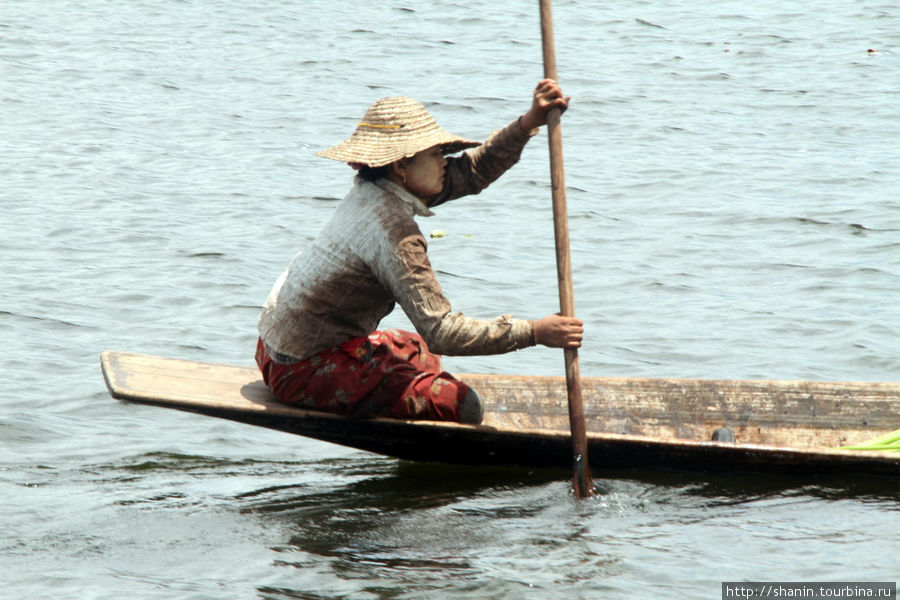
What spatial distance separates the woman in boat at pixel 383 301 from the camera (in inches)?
171

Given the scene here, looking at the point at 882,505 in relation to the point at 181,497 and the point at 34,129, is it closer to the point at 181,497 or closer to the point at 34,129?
the point at 181,497

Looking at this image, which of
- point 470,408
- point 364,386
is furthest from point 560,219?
point 364,386

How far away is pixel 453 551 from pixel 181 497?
123cm

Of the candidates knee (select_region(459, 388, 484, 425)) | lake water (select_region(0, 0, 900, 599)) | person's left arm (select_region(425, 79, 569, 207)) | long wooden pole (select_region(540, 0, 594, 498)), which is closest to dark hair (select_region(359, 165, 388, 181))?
person's left arm (select_region(425, 79, 569, 207))

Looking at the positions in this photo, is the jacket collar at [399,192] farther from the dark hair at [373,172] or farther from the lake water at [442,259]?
the lake water at [442,259]

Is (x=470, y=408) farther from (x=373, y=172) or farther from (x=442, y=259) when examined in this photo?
(x=442, y=259)

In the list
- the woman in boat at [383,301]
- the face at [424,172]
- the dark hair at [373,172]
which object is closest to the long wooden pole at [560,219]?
the woman in boat at [383,301]

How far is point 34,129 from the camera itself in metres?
11.3

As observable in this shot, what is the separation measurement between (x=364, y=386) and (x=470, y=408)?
417 mm

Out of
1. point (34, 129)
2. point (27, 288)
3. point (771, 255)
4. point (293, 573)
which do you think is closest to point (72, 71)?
point (34, 129)

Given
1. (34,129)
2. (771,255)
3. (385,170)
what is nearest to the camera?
(385,170)

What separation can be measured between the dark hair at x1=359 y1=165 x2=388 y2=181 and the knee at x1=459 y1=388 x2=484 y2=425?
889 mm

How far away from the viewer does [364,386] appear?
4.61 metres

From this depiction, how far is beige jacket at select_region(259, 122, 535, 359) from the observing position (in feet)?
14.2
